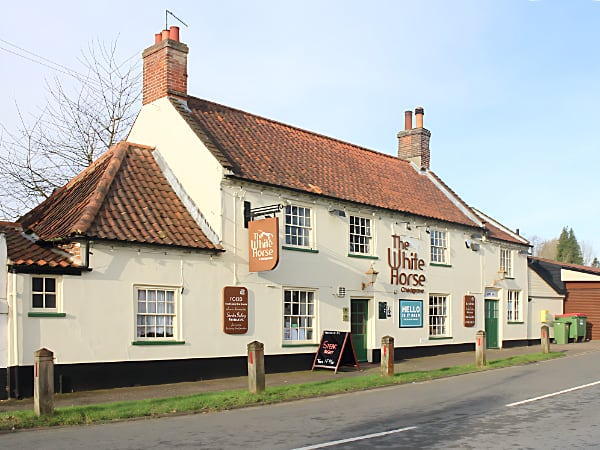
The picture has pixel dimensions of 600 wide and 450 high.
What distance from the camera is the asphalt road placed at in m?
8.98

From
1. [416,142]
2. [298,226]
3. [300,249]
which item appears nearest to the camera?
[300,249]

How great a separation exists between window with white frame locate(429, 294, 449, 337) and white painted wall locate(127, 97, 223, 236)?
413 inches

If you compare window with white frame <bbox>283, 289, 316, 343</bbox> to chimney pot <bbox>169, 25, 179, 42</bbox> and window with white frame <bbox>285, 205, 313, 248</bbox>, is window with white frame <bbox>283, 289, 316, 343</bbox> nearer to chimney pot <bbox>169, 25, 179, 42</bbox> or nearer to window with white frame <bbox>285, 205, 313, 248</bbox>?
window with white frame <bbox>285, 205, 313, 248</bbox>

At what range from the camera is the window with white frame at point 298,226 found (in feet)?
64.4

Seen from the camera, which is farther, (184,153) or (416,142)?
(416,142)

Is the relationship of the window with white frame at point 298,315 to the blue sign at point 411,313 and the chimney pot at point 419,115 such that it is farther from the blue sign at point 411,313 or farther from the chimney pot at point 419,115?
the chimney pot at point 419,115

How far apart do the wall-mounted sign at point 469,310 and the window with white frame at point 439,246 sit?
7.06 feet

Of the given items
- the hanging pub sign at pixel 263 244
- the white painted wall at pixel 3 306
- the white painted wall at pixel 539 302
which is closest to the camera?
the white painted wall at pixel 3 306

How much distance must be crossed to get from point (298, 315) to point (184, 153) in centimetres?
580

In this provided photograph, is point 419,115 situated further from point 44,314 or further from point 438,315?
point 44,314

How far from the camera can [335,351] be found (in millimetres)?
19016

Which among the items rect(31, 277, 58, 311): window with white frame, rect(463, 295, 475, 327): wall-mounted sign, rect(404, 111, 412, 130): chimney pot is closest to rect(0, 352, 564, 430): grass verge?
rect(31, 277, 58, 311): window with white frame

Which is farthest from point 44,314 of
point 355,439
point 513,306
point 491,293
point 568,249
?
point 568,249

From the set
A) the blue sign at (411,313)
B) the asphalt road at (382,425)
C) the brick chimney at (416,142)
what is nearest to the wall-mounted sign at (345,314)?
the blue sign at (411,313)
